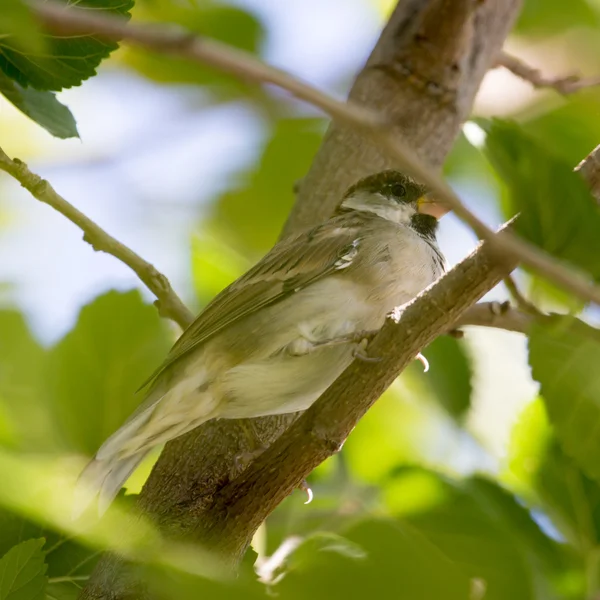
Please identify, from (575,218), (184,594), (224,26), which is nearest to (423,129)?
(224,26)

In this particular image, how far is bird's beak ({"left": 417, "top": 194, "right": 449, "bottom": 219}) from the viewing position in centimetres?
346

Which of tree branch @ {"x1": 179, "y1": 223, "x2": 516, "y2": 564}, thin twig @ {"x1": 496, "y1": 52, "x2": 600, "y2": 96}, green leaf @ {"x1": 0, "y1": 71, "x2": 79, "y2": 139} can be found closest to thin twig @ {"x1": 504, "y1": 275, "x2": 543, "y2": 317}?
tree branch @ {"x1": 179, "y1": 223, "x2": 516, "y2": 564}

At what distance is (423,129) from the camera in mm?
3111

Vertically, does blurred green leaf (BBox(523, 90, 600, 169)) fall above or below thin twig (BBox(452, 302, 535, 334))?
above

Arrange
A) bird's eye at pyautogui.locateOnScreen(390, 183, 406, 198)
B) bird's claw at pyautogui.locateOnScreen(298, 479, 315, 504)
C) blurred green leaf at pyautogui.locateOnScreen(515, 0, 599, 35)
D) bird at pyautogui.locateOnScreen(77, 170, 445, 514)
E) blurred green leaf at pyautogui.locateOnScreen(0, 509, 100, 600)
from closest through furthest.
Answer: blurred green leaf at pyautogui.locateOnScreen(0, 509, 100, 600) < bird's claw at pyautogui.locateOnScreen(298, 479, 315, 504) < bird at pyautogui.locateOnScreen(77, 170, 445, 514) < blurred green leaf at pyautogui.locateOnScreen(515, 0, 599, 35) < bird's eye at pyautogui.locateOnScreen(390, 183, 406, 198)

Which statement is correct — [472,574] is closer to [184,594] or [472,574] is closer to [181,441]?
[184,594]

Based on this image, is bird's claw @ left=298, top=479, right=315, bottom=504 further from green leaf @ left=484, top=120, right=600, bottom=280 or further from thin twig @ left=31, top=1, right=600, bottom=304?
thin twig @ left=31, top=1, right=600, bottom=304

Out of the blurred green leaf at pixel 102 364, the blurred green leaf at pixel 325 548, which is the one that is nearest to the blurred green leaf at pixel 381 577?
the blurred green leaf at pixel 325 548

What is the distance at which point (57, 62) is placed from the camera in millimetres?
1905

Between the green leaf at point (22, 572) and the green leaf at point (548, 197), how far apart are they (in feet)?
3.19

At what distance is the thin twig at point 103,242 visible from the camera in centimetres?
222

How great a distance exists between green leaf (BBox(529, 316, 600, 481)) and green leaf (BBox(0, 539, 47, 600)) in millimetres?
Answer: 892

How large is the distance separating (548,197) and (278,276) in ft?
5.20

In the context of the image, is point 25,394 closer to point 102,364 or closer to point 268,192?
point 102,364
